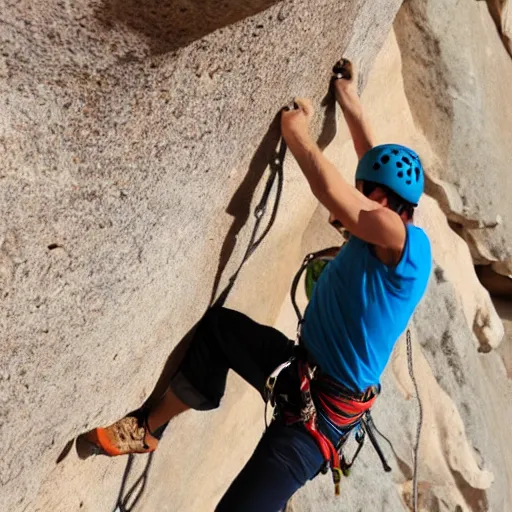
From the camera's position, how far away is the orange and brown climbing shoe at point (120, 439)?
2.13 meters

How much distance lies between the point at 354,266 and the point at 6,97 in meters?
1.24

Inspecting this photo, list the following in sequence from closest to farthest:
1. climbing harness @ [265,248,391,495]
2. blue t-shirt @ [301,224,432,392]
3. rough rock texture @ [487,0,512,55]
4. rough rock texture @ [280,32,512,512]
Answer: blue t-shirt @ [301,224,432,392] < climbing harness @ [265,248,391,495] < rough rock texture @ [280,32,512,512] < rough rock texture @ [487,0,512,55]

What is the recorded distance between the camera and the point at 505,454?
16.4 ft

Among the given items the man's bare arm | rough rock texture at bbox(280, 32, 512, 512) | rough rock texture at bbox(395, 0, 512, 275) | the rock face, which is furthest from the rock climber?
rough rock texture at bbox(395, 0, 512, 275)

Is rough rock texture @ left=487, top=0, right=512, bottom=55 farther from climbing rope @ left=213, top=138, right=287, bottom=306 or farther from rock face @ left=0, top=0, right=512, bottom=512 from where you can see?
climbing rope @ left=213, top=138, right=287, bottom=306

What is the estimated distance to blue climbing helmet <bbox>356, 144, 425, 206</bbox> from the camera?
6.97 feet

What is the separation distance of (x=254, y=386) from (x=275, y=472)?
355mm

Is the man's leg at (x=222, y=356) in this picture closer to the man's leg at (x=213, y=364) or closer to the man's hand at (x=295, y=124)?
the man's leg at (x=213, y=364)

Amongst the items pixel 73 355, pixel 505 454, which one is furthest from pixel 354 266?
pixel 505 454

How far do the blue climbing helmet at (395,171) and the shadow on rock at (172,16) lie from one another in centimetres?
86

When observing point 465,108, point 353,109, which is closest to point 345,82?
point 353,109

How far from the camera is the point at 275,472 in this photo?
2.13 meters

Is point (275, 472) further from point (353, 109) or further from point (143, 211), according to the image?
point (353, 109)

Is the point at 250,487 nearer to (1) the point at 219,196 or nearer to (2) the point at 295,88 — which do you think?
(1) the point at 219,196
